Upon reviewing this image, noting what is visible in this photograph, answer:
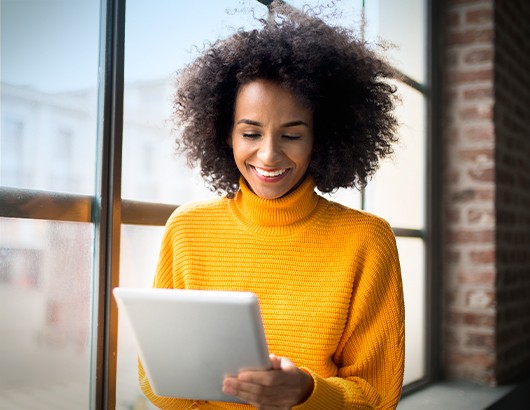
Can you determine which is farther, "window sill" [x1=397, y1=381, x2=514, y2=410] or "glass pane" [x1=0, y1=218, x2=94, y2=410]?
"window sill" [x1=397, y1=381, x2=514, y2=410]

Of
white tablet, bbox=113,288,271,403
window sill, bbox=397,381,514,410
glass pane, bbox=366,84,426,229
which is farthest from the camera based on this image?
glass pane, bbox=366,84,426,229

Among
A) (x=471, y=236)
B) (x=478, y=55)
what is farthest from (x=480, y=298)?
(x=478, y=55)

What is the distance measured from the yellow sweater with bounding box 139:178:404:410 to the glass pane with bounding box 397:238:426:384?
4.53 ft

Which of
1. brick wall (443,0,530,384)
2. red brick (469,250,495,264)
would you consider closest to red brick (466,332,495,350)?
brick wall (443,0,530,384)

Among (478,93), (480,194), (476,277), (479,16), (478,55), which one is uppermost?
(479,16)

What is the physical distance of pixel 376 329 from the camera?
4.16ft

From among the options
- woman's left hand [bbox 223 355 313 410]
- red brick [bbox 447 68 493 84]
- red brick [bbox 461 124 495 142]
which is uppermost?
red brick [bbox 447 68 493 84]

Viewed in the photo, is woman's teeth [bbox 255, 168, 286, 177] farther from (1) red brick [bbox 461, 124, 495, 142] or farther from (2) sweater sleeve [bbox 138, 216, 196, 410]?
(1) red brick [bbox 461, 124, 495, 142]

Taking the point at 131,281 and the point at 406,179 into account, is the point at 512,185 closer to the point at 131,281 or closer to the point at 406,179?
the point at 406,179

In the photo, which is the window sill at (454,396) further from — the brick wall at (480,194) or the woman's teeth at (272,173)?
the woman's teeth at (272,173)

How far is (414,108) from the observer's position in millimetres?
2756

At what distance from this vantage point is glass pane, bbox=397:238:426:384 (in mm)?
2660


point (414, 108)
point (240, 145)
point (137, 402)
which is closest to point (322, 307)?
point (240, 145)

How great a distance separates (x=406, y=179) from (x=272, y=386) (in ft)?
5.90
